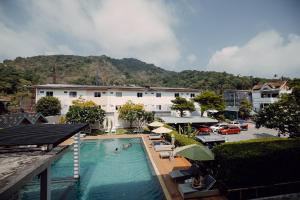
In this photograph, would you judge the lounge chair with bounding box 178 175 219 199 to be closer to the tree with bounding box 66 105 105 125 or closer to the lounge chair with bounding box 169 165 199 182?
the lounge chair with bounding box 169 165 199 182

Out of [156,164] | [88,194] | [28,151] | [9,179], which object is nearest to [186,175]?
[156,164]

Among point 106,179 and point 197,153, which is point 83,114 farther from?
point 197,153

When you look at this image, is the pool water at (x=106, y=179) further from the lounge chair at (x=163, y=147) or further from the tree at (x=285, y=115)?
the tree at (x=285, y=115)

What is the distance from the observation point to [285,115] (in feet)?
84.6

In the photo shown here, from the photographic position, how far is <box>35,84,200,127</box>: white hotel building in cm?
4088

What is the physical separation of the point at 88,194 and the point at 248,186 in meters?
9.31

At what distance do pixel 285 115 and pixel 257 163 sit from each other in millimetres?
18594

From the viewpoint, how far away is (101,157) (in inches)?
886

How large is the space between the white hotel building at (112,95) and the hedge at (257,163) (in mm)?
31999

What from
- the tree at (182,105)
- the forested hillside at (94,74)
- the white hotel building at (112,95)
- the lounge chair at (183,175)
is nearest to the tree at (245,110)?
the white hotel building at (112,95)

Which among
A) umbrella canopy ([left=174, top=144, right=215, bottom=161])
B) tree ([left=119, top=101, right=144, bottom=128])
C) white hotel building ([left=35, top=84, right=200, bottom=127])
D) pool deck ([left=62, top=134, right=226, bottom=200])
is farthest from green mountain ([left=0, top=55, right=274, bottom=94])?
umbrella canopy ([left=174, top=144, right=215, bottom=161])

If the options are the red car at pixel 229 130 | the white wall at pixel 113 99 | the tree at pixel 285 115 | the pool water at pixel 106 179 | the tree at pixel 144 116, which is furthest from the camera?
the white wall at pixel 113 99

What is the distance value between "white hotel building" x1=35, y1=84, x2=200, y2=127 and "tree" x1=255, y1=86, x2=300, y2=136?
67.0 ft

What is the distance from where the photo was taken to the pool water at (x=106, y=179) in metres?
12.9
